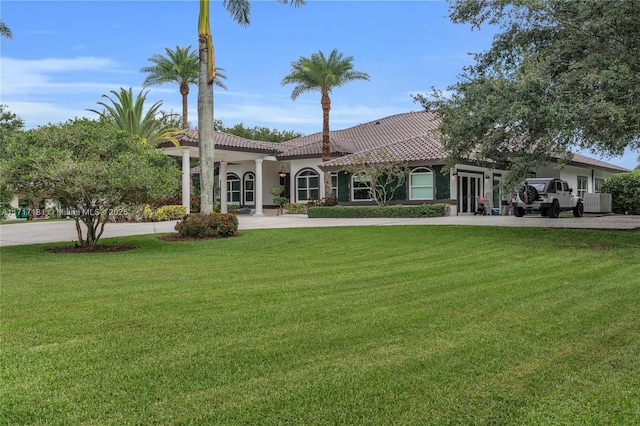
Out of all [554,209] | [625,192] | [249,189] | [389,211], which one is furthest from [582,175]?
[249,189]

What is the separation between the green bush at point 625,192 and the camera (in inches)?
1169

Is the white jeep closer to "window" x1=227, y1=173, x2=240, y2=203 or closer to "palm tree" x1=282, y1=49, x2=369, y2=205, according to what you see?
"palm tree" x1=282, y1=49, x2=369, y2=205

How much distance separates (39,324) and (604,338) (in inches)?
227

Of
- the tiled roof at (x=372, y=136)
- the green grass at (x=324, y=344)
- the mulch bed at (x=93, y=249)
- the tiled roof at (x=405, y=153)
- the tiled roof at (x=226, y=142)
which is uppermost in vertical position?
the tiled roof at (x=372, y=136)

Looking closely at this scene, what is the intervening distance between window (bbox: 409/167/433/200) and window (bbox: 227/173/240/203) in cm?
1521

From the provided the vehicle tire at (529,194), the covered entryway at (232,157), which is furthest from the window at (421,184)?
the covered entryway at (232,157)

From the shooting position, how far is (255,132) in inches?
2320

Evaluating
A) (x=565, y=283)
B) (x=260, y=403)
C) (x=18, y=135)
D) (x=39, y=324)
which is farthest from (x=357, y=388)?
(x=18, y=135)

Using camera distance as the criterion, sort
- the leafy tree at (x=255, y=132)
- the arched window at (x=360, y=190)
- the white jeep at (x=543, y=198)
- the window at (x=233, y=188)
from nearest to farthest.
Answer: the white jeep at (x=543, y=198), the arched window at (x=360, y=190), the window at (x=233, y=188), the leafy tree at (x=255, y=132)

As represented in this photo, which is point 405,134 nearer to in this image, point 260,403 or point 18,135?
point 18,135

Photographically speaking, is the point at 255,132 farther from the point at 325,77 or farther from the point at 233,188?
the point at 325,77

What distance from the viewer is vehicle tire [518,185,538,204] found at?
81.1 feet

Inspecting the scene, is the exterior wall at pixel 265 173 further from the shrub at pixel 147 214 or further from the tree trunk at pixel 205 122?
the tree trunk at pixel 205 122

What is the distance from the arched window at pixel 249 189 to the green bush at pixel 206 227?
21.7 m
